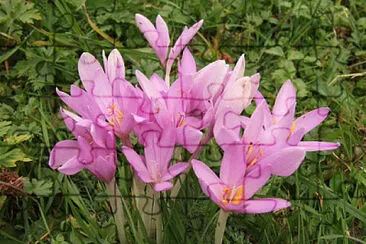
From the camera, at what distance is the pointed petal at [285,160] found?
96 cm

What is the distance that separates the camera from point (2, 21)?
1902mm

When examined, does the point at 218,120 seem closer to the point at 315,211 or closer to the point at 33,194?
the point at 315,211

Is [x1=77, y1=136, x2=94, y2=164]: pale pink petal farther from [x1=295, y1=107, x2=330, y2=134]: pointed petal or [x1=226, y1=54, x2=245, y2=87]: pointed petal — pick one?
[x1=295, y1=107, x2=330, y2=134]: pointed petal

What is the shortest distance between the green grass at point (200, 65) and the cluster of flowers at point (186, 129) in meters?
0.19

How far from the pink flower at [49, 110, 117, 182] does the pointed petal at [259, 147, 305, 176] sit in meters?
0.25

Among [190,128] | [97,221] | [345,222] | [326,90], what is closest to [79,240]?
[97,221]

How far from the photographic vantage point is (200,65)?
2025 mm

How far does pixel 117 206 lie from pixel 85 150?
0.19 m

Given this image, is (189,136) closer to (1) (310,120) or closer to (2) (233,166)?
(2) (233,166)

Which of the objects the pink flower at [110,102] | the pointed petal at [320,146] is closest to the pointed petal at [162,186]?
the pink flower at [110,102]

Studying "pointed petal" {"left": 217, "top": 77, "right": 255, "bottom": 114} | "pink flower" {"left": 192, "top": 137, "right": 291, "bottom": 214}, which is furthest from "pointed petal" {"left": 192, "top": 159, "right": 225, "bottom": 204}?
"pointed petal" {"left": 217, "top": 77, "right": 255, "bottom": 114}

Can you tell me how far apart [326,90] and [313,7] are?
0.41m

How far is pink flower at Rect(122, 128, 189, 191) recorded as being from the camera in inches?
40.3

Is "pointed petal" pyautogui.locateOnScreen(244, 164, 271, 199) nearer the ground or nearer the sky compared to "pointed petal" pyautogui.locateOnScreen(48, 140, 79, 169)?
nearer the ground
